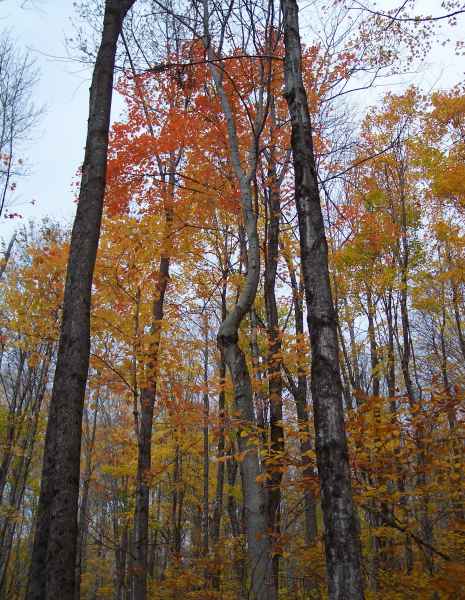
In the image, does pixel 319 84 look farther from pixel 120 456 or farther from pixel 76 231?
pixel 120 456

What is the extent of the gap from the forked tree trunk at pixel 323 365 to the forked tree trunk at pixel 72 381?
2.38 m

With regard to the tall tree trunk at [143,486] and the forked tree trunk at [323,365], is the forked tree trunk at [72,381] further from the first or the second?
the tall tree trunk at [143,486]

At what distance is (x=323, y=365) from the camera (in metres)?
3.26

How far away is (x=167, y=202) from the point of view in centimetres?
1058

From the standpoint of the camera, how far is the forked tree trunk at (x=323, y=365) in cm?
275

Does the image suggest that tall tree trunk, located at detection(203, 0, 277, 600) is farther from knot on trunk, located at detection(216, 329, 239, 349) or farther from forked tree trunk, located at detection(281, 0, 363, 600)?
forked tree trunk, located at detection(281, 0, 363, 600)

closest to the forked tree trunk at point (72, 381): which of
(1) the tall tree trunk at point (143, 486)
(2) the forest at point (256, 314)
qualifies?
(2) the forest at point (256, 314)

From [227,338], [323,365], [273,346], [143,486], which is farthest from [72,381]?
[143,486]

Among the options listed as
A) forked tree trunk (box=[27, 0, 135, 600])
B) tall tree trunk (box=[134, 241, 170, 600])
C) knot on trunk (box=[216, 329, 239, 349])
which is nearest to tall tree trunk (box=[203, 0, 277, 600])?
knot on trunk (box=[216, 329, 239, 349])

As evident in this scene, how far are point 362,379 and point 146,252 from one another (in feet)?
31.1

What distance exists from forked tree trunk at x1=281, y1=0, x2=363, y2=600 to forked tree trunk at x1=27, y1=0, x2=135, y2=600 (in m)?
2.38

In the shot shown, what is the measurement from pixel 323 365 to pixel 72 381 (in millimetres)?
2591

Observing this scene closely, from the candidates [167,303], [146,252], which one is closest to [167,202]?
[146,252]

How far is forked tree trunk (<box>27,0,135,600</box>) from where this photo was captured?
150 inches
